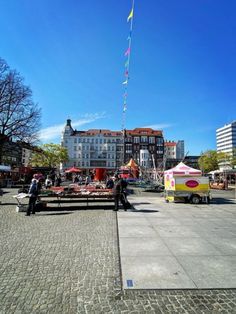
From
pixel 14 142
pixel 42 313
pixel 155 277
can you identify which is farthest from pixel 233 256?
pixel 14 142

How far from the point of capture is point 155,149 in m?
118

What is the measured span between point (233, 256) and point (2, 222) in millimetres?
8216

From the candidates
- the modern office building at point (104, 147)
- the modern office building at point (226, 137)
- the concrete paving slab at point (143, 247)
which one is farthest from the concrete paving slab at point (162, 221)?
the modern office building at point (226, 137)

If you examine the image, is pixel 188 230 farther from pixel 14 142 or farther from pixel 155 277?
pixel 14 142

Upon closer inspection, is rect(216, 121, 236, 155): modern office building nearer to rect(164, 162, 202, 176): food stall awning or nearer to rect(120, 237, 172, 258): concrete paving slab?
rect(164, 162, 202, 176): food stall awning

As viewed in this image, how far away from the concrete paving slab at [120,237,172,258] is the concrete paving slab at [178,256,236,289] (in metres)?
0.67

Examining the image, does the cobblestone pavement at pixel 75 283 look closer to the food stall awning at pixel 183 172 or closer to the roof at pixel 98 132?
the food stall awning at pixel 183 172

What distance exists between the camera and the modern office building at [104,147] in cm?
11394

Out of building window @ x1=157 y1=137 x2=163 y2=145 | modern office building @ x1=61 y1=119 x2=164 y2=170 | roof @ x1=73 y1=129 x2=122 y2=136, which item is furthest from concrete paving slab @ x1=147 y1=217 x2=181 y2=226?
building window @ x1=157 y1=137 x2=163 y2=145

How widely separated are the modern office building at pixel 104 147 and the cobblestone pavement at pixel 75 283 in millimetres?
104927

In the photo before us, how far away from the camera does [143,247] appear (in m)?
7.22

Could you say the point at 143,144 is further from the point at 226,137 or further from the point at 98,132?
the point at 226,137

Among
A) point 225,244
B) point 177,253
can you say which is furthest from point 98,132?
point 177,253

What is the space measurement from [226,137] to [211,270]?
6519 inches
